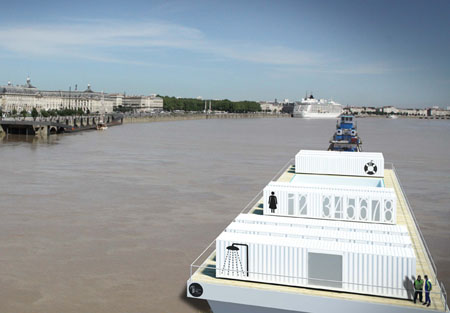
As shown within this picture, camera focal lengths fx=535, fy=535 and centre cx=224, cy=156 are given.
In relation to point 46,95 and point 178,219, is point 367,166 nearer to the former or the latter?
point 178,219

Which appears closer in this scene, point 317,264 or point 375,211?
point 317,264

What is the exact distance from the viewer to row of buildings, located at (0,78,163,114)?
117 metres

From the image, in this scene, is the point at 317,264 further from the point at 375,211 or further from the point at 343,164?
the point at 343,164

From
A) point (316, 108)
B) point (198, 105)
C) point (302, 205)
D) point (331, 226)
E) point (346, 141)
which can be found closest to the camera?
point (331, 226)

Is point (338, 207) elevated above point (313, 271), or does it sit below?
above

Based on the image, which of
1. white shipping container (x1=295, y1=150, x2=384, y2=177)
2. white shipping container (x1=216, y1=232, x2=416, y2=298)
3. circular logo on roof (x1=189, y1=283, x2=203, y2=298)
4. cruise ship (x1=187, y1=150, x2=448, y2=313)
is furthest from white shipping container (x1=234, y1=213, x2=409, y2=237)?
white shipping container (x1=295, y1=150, x2=384, y2=177)

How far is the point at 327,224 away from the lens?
454 inches

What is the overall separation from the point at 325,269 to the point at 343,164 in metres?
12.8

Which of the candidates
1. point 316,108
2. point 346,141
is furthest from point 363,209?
point 316,108

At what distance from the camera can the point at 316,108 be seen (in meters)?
164

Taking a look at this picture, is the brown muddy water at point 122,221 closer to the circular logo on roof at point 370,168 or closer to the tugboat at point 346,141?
the circular logo on roof at point 370,168

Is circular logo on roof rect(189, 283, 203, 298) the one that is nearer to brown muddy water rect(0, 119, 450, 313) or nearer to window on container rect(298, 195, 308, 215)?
brown muddy water rect(0, 119, 450, 313)

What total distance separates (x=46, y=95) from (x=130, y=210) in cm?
13093

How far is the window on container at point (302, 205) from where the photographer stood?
14148 millimetres
